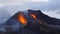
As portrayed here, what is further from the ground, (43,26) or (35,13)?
(35,13)

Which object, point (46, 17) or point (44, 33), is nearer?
point (44, 33)

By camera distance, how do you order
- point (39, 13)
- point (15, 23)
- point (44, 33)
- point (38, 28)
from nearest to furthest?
1. point (44, 33)
2. point (38, 28)
3. point (15, 23)
4. point (39, 13)

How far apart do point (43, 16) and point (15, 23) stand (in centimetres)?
713

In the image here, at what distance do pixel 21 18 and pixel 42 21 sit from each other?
16.8 ft

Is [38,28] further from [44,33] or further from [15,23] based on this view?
[15,23]

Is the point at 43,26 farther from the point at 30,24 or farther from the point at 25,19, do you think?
the point at 25,19

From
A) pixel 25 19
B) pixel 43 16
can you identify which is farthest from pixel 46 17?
pixel 25 19

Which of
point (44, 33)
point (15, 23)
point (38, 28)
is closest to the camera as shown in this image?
point (44, 33)

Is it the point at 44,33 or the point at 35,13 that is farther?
the point at 35,13

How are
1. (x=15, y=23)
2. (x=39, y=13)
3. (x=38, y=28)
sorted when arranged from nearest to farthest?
1. (x=38, y=28)
2. (x=15, y=23)
3. (x=39, y=13)

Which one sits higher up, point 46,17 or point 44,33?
point 46,17

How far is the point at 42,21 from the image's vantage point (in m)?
37.8

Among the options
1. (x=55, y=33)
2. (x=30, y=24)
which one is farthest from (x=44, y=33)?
(x=30, y=24)

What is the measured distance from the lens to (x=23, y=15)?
3875 cm
